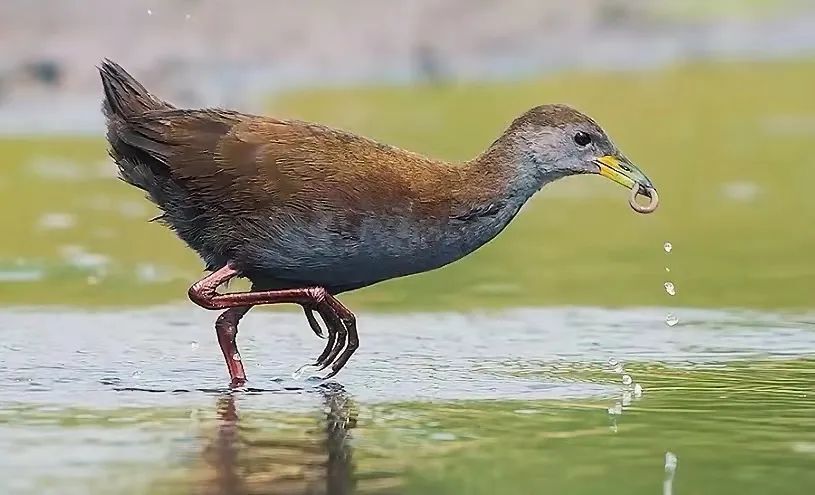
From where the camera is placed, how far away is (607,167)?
9.25 m

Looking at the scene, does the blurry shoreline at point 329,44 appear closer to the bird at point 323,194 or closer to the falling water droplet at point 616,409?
the bird at point 323,194

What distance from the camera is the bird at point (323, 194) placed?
8.70m

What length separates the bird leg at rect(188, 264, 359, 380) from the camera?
891 cm

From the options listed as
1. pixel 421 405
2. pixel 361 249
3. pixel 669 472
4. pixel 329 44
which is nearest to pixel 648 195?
pixel 361 249

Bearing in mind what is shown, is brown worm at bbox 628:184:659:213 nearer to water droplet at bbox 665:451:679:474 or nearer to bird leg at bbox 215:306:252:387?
bird leg at bbox 215:306:252:387

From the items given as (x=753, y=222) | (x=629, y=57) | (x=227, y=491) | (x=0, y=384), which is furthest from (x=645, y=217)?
(x=629, y=57)

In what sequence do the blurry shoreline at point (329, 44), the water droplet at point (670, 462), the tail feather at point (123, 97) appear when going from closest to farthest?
the water droplet at point (670, 462) → the tail feather at point (123, 97) → the blurry shoreline at point (329, 44)

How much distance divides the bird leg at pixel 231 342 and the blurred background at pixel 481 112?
6.96ft

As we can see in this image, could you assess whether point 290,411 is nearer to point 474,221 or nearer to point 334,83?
point 474,221

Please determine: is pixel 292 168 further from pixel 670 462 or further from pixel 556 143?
pixel 670 462

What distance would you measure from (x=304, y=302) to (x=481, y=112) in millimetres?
13877

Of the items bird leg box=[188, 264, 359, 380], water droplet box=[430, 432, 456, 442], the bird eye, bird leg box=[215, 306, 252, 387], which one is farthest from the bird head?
water droplet box=[430, 432, 456, 442]

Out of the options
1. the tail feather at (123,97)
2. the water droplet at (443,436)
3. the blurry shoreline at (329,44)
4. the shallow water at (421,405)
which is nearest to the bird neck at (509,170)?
the shallow water at (421,405)

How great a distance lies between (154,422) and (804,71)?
2082cm
